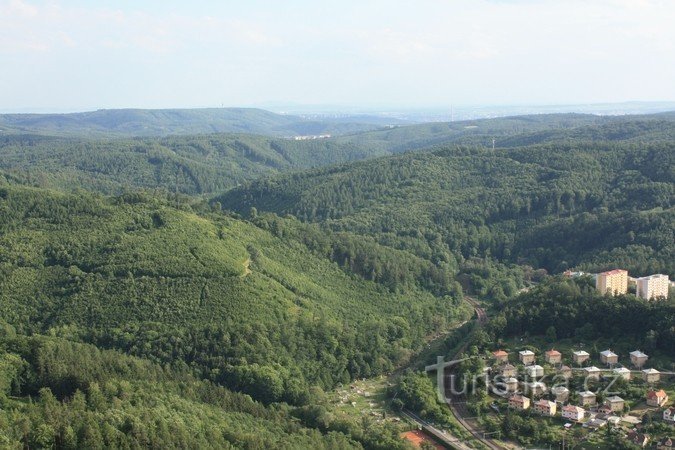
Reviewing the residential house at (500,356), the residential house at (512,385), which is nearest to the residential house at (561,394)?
the residential house at (512,385)

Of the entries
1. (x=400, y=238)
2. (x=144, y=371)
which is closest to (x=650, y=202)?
(x=400, y=238)

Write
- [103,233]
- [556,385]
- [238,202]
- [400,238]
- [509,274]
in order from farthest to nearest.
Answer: [238,202], [400,238], [509,274], [103,233], [556,385]

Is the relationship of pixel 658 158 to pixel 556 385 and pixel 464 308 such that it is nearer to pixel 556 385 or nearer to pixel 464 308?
pixel 464 308

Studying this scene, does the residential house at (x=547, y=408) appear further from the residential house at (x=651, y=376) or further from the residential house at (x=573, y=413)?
the residential house at (x=651, y=376)

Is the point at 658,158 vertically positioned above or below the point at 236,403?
above

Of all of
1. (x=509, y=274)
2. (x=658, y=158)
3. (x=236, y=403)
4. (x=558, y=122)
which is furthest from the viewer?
(x=558, y=122)

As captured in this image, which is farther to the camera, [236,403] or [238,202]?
[238,202]

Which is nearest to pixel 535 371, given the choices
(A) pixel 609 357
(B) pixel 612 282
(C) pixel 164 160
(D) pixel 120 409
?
(A) pixel 609 357
